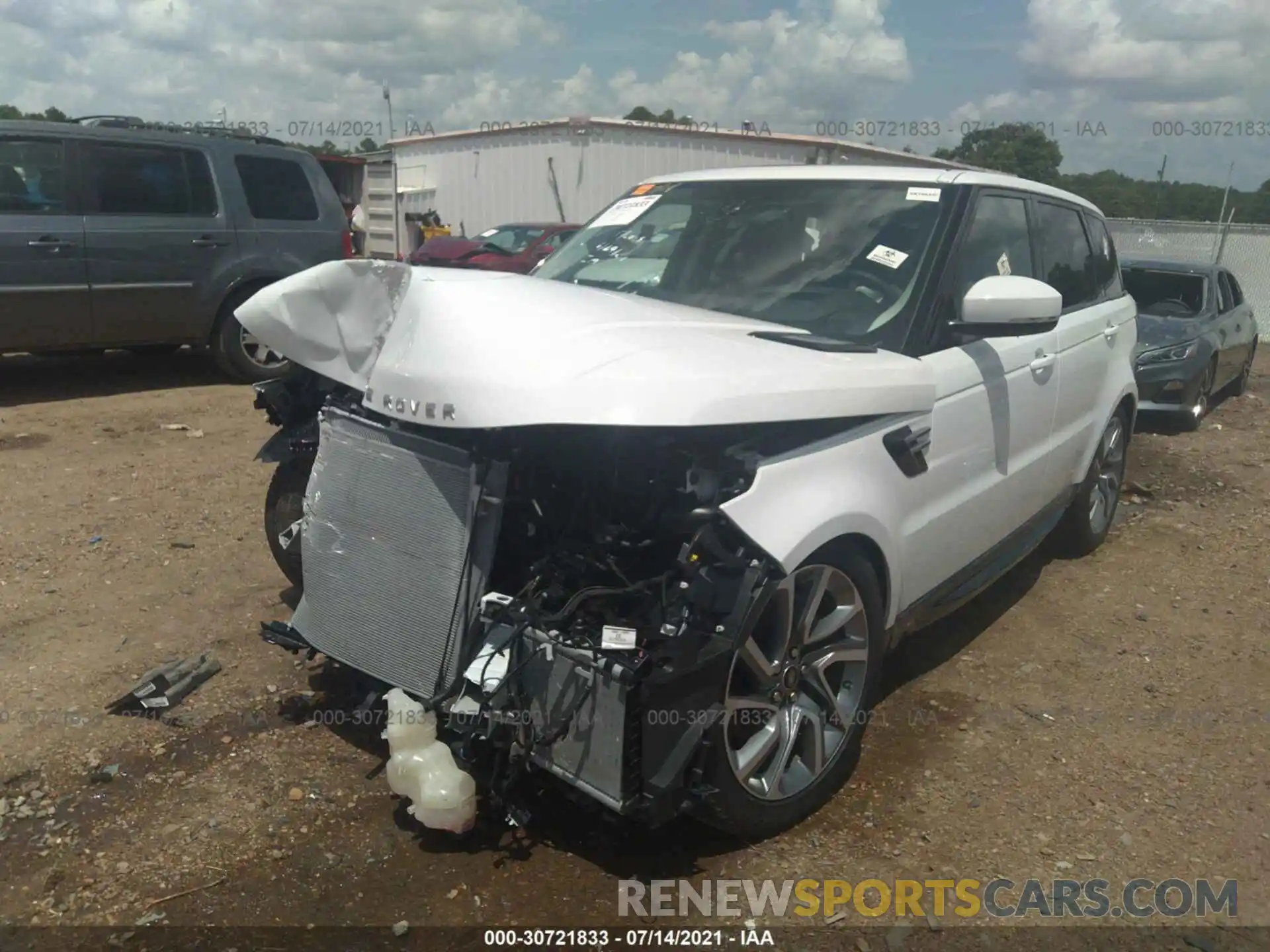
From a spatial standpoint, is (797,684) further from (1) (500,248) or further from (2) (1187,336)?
(1) (500,248)

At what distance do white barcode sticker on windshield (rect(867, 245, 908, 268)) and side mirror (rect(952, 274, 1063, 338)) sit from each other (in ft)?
0.91

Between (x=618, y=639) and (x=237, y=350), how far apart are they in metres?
7.21

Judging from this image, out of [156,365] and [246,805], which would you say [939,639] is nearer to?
[246,805]

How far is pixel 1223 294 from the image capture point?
10.9 m

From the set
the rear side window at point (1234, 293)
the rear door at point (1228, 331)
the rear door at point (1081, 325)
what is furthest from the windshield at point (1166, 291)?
the rear door at point (1081, 325)

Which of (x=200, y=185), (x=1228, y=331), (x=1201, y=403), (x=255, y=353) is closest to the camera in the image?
(x=200, y=185)

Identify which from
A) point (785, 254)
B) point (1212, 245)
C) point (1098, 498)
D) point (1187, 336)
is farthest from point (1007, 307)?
point (1212, 245)

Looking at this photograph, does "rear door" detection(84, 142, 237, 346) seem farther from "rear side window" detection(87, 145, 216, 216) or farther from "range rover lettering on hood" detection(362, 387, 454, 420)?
"range rover lettering on hood" detection(362, 387, 454, 420)

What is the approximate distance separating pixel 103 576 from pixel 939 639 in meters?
3.79

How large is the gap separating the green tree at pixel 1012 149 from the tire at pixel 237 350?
698 inches

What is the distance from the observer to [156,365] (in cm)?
953

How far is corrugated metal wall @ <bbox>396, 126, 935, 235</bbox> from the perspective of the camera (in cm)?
2253

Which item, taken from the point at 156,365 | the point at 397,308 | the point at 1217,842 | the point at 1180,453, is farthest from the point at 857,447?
the point at 156,365

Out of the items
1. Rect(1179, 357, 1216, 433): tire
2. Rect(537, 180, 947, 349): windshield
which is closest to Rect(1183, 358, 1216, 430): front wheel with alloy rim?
Rect(1179, 357, 1216, 433): tire
